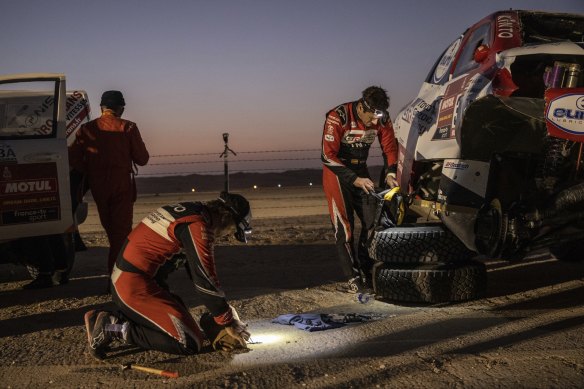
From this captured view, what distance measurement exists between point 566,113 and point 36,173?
15.8ft

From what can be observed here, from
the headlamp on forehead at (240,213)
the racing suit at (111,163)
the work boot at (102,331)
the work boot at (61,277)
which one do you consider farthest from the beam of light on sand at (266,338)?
the work boot at (61,277)

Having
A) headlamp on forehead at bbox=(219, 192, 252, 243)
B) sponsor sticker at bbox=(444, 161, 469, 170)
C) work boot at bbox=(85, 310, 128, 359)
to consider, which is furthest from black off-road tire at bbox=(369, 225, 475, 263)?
work boot at bbox=(85, 310, 128, 359)

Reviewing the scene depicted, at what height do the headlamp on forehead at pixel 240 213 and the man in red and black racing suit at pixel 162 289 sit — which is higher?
the headlamp on forehead at pixel 240 213

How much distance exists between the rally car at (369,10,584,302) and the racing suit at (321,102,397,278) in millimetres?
338

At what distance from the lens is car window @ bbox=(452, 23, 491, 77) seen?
5.89m

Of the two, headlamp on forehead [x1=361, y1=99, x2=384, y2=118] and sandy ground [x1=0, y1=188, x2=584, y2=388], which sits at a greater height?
headlamp on forehead [x1=361, y1=99, x2=384, y2=118]

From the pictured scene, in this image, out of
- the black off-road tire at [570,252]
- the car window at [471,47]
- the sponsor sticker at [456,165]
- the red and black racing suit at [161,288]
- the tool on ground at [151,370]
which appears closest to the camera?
the tool on ground at [151,370]

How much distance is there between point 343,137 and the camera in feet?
21.6

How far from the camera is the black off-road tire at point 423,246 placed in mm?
5762

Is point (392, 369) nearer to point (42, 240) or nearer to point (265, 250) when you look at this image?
point (42, 240)

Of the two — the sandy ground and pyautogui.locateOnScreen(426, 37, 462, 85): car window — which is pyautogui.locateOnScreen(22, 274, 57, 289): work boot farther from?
pyautogui.locateOnScreen(426, 37, 462, 85): car window

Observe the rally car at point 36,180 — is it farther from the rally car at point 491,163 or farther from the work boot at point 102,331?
the rally car at point 491,163

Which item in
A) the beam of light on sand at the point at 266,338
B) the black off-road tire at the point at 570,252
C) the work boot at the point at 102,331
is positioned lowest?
the black off-road tire at the point at 570,252

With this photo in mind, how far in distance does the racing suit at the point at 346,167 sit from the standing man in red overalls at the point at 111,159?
6.35 feet
